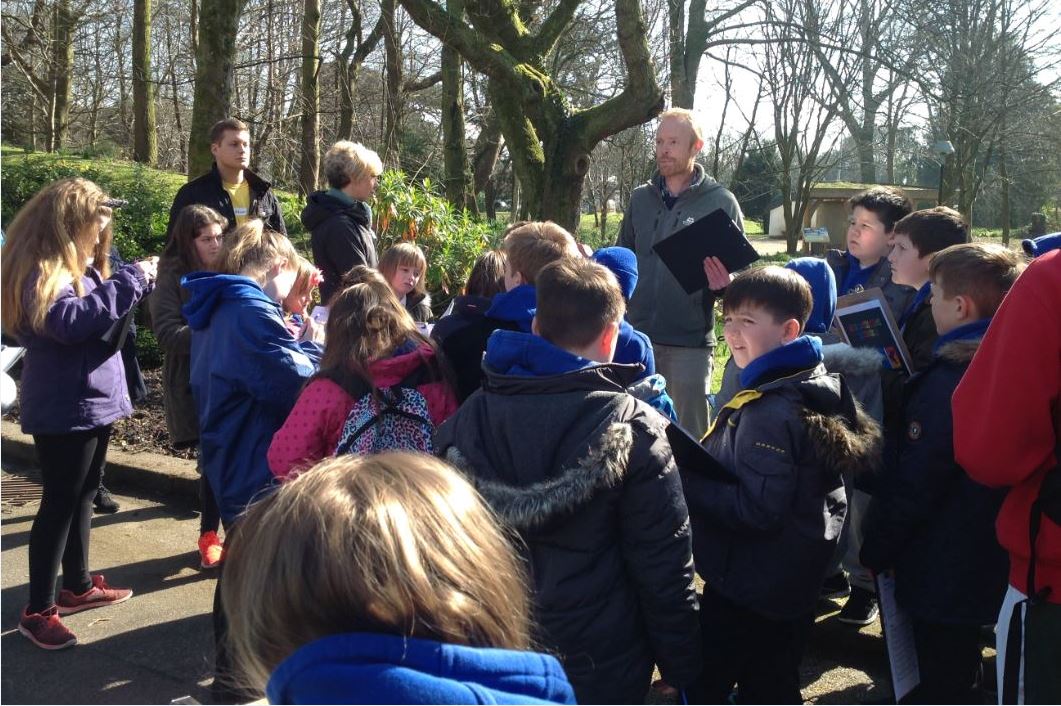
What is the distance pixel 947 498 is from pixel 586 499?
133cm

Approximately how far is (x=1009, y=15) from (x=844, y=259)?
65.0ft

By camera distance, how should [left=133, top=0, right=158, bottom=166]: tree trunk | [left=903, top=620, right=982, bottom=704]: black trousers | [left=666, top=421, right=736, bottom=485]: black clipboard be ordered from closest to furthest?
[left=666, top=421, right=736, bottom=485]: black clipboard, [left=903, top=620, right=982, bottom=704]: black trousers, [left=133, top=0, right=158, bottom=166]: tree trunk

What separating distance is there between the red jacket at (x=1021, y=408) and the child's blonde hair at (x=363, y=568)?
4.81ft

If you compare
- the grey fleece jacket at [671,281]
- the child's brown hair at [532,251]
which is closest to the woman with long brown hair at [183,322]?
the child's brown hair at [532,251]

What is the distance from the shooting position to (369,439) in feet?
10.2

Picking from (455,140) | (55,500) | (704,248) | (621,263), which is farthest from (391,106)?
(621,263)

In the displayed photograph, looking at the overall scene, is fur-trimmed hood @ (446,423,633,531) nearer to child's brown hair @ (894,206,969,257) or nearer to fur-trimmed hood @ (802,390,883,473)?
fur-trimmed hood @ (802,390,883,473)

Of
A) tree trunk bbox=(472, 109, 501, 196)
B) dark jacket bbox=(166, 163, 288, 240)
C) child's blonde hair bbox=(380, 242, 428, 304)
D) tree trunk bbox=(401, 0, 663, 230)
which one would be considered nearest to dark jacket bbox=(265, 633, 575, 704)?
child's blonde hair bbox=(380, 242, 428, 304)

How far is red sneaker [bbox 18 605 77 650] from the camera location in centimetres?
400

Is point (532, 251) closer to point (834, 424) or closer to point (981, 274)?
point (834, 424)

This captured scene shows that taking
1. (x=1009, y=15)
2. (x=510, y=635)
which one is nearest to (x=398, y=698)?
(x=510, y=635)

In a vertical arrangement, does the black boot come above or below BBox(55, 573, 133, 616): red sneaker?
above

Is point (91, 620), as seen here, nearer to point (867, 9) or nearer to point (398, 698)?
point (398, 698)

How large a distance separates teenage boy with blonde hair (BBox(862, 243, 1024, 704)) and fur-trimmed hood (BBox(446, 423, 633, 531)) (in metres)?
1.10
